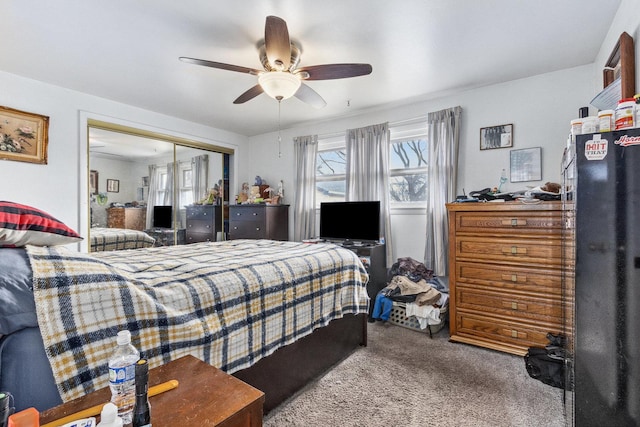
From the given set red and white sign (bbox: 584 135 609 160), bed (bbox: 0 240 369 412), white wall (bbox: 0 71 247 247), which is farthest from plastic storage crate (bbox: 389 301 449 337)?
white wall (bbox: 0 71 247 247)

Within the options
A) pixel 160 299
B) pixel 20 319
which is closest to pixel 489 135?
pixel 160 299

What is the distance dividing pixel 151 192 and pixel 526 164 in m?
4.56

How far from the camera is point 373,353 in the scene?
2436mm

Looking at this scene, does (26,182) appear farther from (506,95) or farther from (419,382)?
(506,95)

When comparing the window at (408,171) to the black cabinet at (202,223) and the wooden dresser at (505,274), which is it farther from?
the black cabinet at (202,223)

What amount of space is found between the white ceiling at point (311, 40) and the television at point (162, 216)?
5.19ft

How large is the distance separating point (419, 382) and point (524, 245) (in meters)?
1.34

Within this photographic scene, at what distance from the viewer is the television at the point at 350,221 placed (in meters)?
3.59

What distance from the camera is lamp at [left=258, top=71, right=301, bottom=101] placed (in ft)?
7.30

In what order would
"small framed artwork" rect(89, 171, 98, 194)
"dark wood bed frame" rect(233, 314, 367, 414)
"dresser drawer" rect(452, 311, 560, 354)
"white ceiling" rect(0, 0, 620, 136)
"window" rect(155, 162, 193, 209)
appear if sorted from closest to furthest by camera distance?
"dark wood bed frame" rect(233, 314, 367, 414)
"white ceiling" rect(0, 0, 620, 136)
"dresser drawer" rect(452, 311, 560, 354)
"small framed artwork" rect(89, 171, 98, 194)
"window" rect(155, 162, 193, 209)

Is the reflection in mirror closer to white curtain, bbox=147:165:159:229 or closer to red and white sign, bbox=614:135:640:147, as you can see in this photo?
white curtain, bbox=147:165:159:229

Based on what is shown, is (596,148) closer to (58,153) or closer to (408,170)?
(408,170)

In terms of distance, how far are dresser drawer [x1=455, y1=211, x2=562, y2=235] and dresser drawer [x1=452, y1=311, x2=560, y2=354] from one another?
72 cm

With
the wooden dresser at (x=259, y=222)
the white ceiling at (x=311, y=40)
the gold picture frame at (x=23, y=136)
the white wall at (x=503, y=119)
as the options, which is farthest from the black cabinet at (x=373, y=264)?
the gold picture frame at (x=23, y=136)
